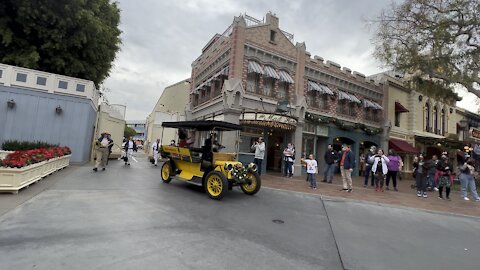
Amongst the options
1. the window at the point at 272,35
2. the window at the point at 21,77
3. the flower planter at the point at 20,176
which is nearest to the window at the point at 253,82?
the window at the point at 272,35

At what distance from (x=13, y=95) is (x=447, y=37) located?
23.6 m

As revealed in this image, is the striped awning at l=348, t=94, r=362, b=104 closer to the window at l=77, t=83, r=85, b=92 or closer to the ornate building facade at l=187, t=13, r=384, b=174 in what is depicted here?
the ornate building facade at l=187, t=13, r=384, b=174

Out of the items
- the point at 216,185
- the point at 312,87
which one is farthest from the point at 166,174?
the point at 312,87

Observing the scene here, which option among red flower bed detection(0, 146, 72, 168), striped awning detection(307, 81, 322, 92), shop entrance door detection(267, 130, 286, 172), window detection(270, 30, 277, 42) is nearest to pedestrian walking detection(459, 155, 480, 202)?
striped awning detection(307, 81, 322, 92)

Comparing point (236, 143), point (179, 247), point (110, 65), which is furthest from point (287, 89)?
point (179, 247)

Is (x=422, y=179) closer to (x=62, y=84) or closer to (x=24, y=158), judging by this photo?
(x=24, y=158)

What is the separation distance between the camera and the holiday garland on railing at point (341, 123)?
671 inches

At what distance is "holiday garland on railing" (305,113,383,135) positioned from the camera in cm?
1705

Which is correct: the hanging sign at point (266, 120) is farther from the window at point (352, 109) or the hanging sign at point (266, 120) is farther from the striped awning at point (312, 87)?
the window at point (352, 109)

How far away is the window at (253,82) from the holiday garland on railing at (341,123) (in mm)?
3866

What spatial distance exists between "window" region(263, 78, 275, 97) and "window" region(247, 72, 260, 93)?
0.51 meters

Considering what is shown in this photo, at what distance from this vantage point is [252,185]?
27.5 feet

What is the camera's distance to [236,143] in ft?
47.4

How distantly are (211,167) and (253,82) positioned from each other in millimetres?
8987
